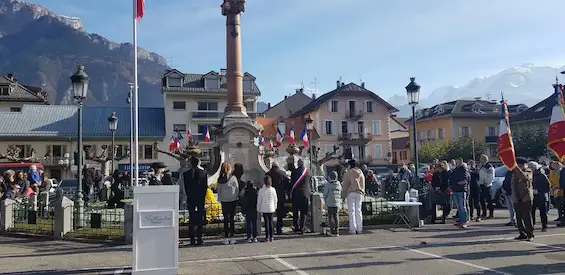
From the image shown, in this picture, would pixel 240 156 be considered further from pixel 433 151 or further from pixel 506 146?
pixel 433 151

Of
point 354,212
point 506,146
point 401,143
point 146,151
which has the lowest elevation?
point 354,212

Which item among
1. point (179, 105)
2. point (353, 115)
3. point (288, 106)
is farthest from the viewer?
point (288, 106)

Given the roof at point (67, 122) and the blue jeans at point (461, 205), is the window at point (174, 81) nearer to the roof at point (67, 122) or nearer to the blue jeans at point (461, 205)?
the roof at point (67, 122)

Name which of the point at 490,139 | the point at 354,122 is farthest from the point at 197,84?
the point at 490,139

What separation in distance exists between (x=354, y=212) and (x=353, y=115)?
169 ft

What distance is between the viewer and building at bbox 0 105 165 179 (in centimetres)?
5281

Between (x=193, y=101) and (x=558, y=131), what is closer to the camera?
(x=558, y=131)

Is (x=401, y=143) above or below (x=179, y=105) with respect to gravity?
below

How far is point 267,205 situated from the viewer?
37.0 feet

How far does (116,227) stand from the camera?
42.7ft

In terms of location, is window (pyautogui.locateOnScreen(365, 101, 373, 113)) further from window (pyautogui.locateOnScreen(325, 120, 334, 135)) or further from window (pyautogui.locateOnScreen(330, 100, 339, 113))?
window (pyautogui.locateOnScreen(325, 120, 334, 135))

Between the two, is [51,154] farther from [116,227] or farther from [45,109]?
[116,227]

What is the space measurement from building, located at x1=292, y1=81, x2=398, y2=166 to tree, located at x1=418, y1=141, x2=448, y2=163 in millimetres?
4524

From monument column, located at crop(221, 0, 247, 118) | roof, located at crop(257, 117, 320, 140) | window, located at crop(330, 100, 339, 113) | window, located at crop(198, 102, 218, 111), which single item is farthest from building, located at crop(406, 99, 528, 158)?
monument column, located at crop(221, 0, 247, 118)
